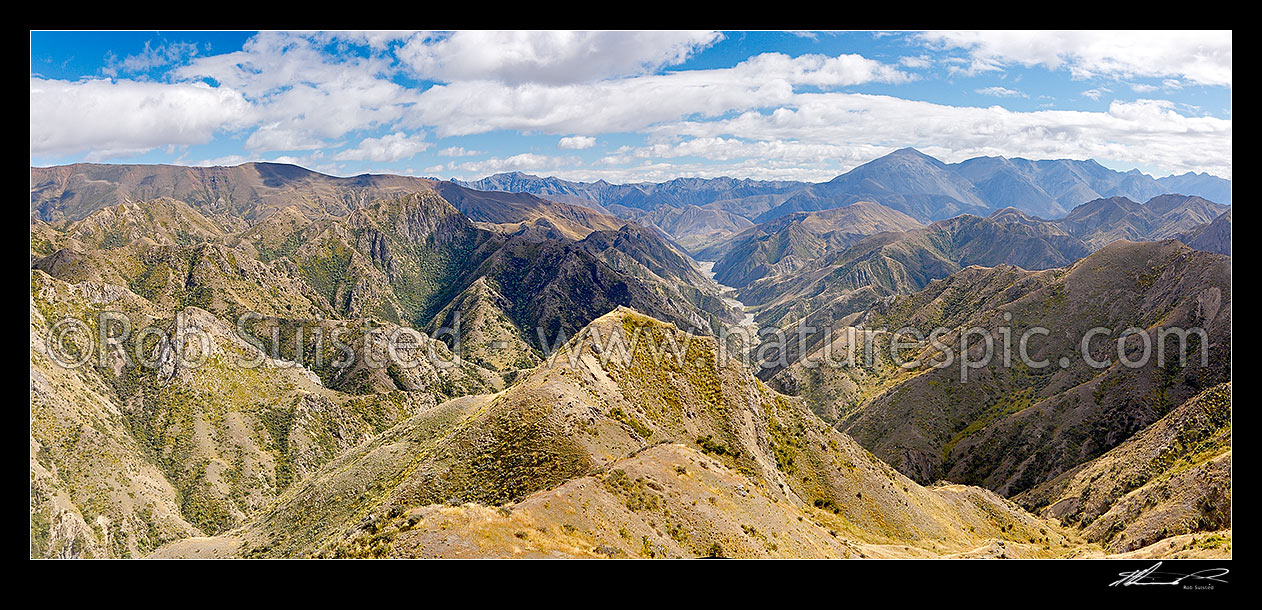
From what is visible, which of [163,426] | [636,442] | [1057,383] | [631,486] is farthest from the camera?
[163,426]

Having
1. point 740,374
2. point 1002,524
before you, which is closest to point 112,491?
point 740,374

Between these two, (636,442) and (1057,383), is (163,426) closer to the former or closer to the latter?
(636,442)

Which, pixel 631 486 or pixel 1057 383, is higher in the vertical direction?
pixel 631 486

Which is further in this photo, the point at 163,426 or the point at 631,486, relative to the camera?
the point at 163,426
